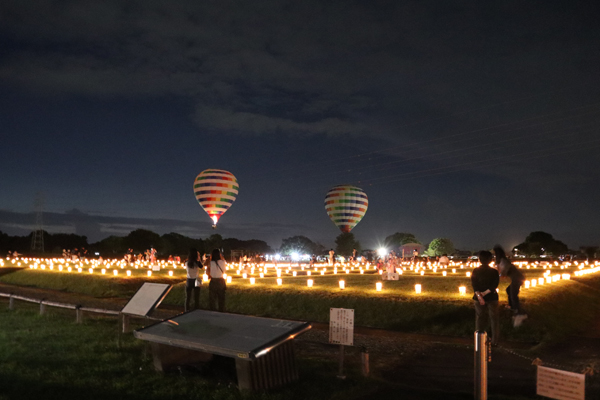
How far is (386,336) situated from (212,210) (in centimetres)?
3172

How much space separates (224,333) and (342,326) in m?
2.22

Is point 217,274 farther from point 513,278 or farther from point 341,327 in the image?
point 513,278

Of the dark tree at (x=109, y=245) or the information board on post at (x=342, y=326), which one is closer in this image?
the information board on post at (x=342, y=326)

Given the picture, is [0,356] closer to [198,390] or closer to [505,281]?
[198,390]

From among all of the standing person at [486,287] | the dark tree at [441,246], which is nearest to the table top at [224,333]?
the standing person at [486,287]

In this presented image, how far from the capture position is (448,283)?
Answer: 957 inches

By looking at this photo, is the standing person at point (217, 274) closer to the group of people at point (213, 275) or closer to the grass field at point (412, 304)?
the group of people at point (213, 275)

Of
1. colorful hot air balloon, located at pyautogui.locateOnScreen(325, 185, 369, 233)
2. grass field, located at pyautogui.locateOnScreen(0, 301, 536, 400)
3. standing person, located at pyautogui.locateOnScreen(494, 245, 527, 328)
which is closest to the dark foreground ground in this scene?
grass field, located at pyautogui.locateOnScreen(0, 301, 536, 400)

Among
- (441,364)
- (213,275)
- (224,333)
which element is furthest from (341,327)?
(213,275)

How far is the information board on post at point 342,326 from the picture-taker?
8.75 meters

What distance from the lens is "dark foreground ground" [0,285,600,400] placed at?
8.23 m

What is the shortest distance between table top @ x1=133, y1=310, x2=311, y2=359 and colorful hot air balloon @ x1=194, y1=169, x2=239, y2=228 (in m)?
34.7

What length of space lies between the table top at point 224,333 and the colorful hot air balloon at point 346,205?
136 feet

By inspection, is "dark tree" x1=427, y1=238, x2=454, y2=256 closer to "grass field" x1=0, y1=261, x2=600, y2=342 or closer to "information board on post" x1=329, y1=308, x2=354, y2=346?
"grass field" x1=0, y1=261, x2=600, y2=342
